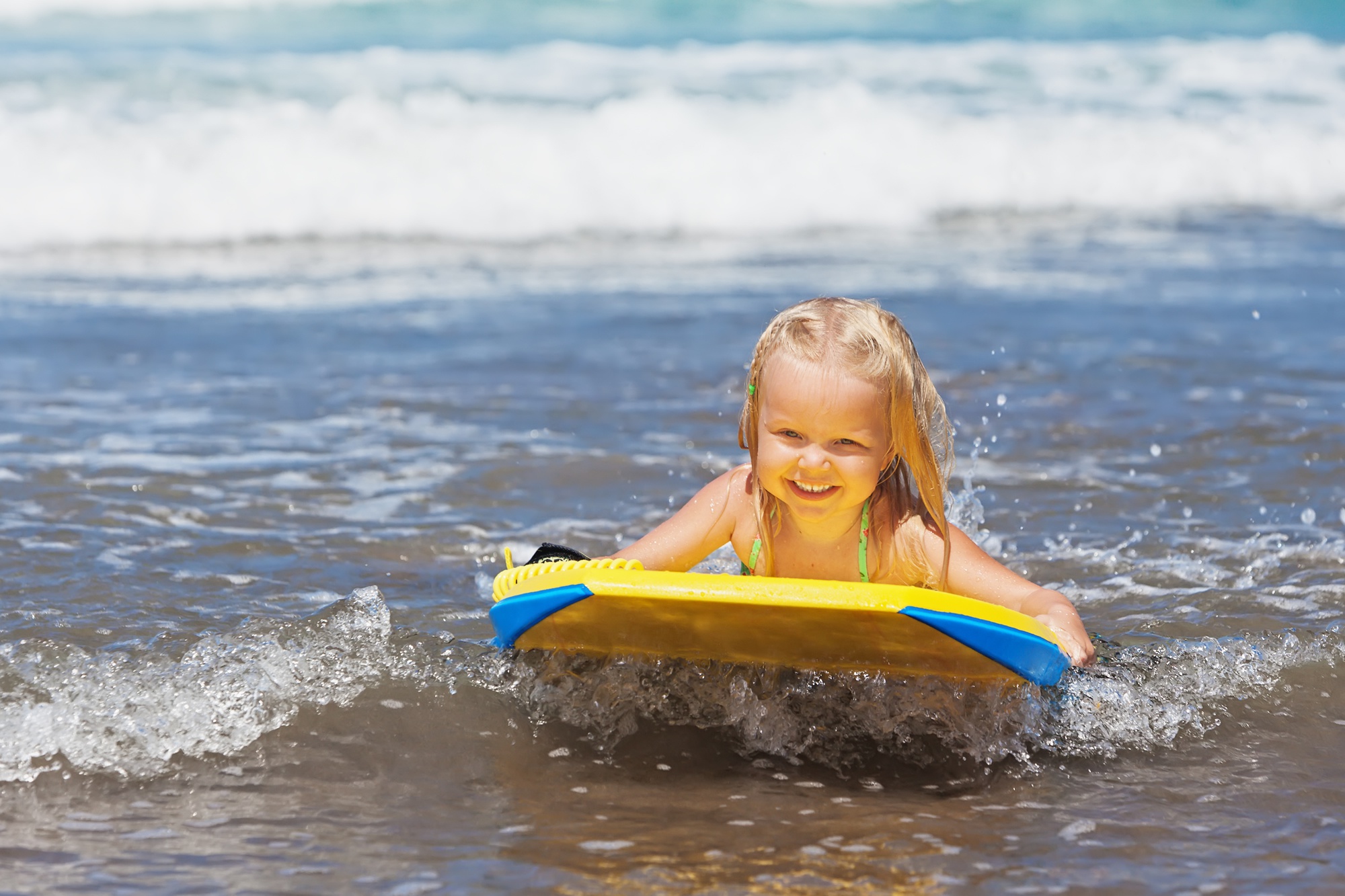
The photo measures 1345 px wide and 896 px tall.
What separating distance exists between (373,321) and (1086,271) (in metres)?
5.10

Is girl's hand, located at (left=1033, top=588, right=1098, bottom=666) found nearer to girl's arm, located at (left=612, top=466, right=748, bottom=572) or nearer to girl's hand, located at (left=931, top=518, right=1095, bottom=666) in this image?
girl's hand, located at (left=931, top=518, right=1095, bottom=666)

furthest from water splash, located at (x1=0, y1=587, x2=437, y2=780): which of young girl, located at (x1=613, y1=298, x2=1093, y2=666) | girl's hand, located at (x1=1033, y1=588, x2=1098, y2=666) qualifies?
girl's hand, located at (x1=1033, y1=588, x2=1098, y2=666)

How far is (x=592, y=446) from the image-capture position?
6.01m

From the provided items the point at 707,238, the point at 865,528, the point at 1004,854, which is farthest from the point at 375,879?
the point at 707,238

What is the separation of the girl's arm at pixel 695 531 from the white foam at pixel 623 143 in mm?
8952

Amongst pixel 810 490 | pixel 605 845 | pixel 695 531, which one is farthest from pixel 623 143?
pixel 605 845

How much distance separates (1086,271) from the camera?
1036 centimetres

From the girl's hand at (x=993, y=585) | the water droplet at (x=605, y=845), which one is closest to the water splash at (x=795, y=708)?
the girl's hand at (x=993, y=585)

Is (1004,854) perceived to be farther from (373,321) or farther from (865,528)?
(373,321)

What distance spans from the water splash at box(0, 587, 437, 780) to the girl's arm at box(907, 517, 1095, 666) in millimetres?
1257

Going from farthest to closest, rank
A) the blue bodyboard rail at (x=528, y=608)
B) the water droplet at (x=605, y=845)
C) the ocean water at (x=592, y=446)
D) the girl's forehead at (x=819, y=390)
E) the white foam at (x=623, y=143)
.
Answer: the white foam at (x=623, y=143) < the girl's forehead at (x=819, y=390) < the blue bodyboard rail at (x=528, y=608) < the ocean water at (x=592, y=446) < the water droplet at (x=605, y=845)

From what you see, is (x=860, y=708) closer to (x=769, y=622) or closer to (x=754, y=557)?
(x=769, y=622)

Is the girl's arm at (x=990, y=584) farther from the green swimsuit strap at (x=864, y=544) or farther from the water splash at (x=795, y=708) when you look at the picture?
the water splash at (x=795, y=708)

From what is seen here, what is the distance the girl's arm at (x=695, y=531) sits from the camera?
359 cm
